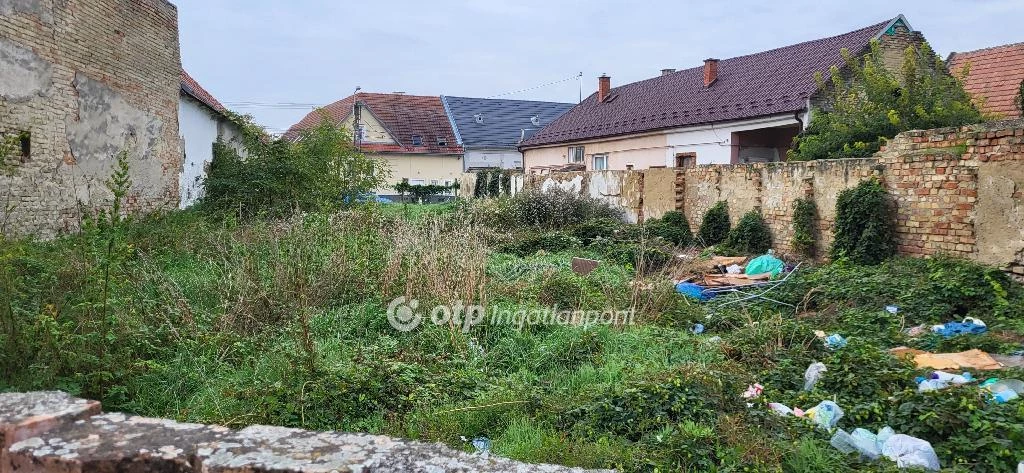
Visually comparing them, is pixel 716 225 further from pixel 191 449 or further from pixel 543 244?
pixel 191 449

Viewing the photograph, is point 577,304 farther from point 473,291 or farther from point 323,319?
point 323,319

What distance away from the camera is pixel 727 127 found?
20.3m

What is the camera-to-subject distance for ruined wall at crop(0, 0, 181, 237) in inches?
363

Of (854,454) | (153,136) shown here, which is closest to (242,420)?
(854,454)

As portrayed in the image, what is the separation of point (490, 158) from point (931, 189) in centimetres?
2952

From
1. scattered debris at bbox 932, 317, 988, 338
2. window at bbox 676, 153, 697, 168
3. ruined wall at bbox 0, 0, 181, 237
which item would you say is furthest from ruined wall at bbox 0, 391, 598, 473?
window at bbox 676, 153, 697, 168

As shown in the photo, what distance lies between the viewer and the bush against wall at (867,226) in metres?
9.48

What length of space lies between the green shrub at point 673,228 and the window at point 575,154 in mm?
12819

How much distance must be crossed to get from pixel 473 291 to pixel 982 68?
18.7m

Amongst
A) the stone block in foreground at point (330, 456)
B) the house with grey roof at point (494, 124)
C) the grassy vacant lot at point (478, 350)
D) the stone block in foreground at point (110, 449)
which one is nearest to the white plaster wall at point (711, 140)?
the grassy vacant lot at point (478, 350)

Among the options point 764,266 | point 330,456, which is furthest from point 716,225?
point 330,456

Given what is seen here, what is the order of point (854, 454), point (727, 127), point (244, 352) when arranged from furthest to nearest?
1. point (727, 127)
2. point (244, 352)
3. point (854, 454)

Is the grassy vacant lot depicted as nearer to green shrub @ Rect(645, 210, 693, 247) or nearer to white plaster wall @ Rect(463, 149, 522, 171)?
green shrub @ Rect(645, 210, 693, 247)

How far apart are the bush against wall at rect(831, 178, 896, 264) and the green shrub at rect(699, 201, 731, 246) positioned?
3.25m
